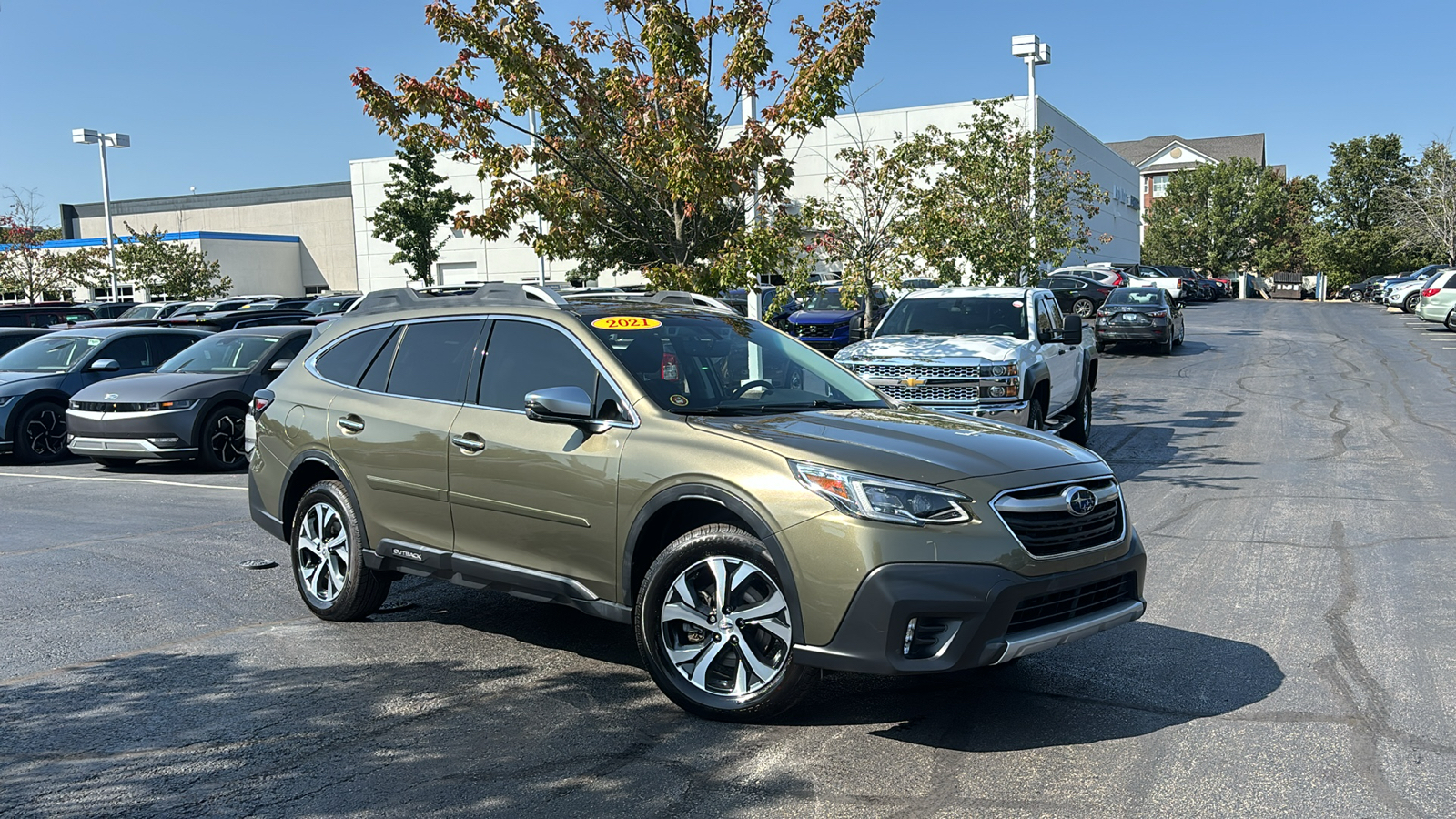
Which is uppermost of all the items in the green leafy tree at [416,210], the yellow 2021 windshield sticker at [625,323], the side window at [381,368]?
the green leafy tree at [416,210]

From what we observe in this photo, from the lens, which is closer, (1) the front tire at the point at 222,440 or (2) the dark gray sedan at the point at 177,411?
(2) the dark gray sedan at the point at 177,411

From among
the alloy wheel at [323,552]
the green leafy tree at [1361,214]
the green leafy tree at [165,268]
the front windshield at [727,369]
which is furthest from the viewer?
the green leafy tree at [1361,214]

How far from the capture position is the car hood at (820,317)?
28062 mm

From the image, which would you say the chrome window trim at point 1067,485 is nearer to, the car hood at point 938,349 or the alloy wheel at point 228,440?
the car hood at point 938,349

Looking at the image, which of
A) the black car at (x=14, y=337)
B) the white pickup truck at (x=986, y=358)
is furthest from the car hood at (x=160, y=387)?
the white pickup truck at (x=986, y=358)

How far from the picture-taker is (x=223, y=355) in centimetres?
1401

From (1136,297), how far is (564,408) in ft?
88.4

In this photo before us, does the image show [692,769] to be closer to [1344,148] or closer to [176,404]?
[176,404]

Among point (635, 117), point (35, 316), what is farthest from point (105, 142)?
point (635, 117)

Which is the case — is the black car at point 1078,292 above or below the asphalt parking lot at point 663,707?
above

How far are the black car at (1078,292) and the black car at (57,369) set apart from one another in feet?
91.8

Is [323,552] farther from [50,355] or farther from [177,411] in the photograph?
[50,355]

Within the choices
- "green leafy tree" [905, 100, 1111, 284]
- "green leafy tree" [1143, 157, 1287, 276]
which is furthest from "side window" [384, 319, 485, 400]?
"green leafy tree" [1143, 157, 1287, 276]

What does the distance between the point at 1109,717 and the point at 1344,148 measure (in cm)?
7858
